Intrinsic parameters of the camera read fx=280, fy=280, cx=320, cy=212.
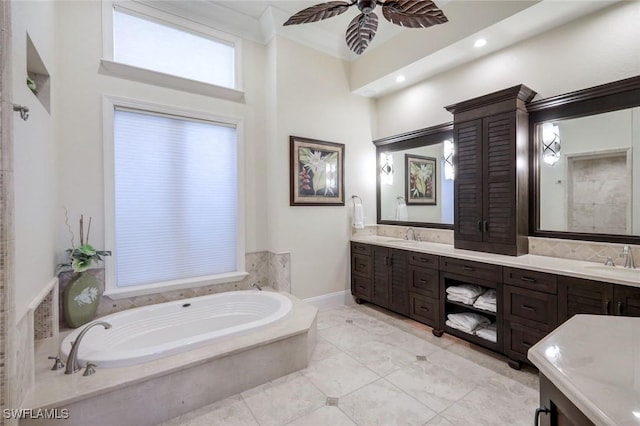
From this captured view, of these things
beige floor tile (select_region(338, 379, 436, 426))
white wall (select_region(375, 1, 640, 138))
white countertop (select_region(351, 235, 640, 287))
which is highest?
white wall (select_region(375, 1, 640, 138))

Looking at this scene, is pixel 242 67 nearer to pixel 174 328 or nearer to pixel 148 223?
pixel 148 223

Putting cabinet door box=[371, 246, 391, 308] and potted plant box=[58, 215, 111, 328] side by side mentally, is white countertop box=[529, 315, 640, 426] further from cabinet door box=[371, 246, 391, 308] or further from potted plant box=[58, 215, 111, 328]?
potted plant box=[58, 215, 111, 328]

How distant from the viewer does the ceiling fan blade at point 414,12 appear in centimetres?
187

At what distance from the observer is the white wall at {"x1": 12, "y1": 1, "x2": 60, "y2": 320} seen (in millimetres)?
1453

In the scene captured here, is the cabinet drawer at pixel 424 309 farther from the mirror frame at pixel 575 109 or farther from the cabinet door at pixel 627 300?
the cabinet door at pixel 627 300

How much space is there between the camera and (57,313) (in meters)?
2.28

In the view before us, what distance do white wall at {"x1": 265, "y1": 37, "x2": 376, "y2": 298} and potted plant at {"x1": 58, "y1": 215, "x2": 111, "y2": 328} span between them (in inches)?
69.5

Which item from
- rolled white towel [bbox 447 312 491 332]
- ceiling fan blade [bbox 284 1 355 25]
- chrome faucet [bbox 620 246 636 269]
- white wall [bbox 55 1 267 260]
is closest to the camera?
ceiling fan blade [bbox 284 1 355 25]

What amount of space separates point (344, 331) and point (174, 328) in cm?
174

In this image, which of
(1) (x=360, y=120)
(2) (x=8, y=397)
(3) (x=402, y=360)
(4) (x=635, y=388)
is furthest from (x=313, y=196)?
(4) (x=635, y=388)

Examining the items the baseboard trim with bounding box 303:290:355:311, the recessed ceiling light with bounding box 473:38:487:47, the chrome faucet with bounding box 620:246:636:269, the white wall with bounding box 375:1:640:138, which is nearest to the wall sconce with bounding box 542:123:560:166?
the white wall with bounding box 375:1:640:138

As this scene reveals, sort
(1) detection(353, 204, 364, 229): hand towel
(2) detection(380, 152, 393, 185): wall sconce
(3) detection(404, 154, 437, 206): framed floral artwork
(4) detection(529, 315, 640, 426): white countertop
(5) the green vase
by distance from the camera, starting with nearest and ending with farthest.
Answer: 1. (4) detection(529, 315, 640, 426): white countertop
2. (5) the green vase
3. (3) detection(404, 154, 437, 206): framed floral artwork
4. (1) detection(353, 204, 364, 229): hand towel
5. (2) detection(380, 152, 393, 185): wall sconce

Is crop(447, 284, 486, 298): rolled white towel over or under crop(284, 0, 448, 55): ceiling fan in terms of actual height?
under

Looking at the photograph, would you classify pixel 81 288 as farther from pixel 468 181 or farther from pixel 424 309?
pixel 468 181
